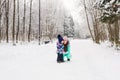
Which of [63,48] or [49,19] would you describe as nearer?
[63,48]

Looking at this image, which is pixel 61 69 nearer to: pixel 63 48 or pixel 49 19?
pixel 63 48

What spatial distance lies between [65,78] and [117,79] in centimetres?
197

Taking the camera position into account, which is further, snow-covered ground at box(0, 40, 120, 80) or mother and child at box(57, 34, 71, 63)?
mother and child at box(57, 34, 71, 63)

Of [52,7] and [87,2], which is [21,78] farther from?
[52,7]

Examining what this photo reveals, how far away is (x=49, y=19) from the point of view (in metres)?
66.4

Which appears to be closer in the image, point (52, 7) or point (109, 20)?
point (109, 20)

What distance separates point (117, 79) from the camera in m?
8.79

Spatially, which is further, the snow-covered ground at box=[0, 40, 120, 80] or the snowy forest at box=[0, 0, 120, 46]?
the snowy forest at box=[0, 0, 120, 46]

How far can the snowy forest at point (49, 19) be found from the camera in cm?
2084

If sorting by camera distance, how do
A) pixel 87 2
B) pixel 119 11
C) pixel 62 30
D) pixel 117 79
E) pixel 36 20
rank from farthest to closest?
pixel 62 30, pixel 36 20, pixel 87 2, pixel 119 11, pixel 117 79

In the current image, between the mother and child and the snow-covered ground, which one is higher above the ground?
the mother and child

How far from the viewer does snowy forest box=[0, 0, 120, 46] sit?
2084cm

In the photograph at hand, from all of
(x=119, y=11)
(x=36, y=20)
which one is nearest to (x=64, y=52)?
(x=119, y=11)

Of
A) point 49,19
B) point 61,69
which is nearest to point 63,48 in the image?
point 61,69
